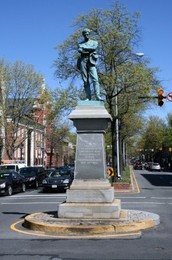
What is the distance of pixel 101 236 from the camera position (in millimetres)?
10578

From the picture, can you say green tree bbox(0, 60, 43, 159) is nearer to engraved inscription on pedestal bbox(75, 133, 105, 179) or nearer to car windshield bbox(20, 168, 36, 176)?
car windshield bbox(20, 168, 36, 176)

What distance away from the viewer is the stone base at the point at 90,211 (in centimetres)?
1191

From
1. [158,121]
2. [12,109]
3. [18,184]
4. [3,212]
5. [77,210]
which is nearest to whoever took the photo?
[77,210]

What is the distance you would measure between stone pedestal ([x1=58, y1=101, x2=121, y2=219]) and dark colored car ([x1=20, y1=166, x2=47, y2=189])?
2017cm

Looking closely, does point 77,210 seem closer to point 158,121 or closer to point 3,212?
point 3,212

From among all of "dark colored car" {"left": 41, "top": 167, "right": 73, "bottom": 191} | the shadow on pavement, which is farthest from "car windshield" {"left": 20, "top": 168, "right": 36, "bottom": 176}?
the shadow on pavement

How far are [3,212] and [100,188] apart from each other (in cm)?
547

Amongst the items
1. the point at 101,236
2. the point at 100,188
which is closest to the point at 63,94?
the point at 100,188

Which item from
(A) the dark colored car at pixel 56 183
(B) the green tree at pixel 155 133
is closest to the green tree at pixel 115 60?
(A) the dark colored car at pixel 56 183

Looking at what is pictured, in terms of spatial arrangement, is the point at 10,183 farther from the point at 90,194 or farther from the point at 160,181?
the point at 160,181

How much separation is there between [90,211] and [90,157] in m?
1.66

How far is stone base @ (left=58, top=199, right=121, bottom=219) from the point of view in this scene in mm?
11906

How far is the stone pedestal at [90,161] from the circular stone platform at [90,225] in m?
0.62

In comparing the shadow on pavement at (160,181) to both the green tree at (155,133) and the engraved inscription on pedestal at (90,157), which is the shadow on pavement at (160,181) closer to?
the engraved inscription on pedestal at (90,157)
